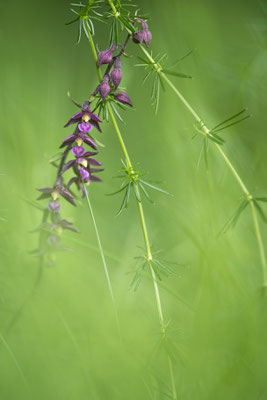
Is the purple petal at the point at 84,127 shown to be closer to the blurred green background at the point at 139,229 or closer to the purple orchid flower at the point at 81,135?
the purple orchid flower at the point at 81,135

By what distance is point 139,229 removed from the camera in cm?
76

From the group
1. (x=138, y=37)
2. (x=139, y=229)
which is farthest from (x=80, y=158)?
(x=139, y=229)

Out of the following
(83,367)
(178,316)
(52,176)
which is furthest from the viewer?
(52,176)

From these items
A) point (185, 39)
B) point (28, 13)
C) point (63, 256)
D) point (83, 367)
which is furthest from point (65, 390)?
point (28, 13)

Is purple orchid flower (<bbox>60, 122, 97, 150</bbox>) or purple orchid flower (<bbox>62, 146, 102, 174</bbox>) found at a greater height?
purple orchid flower (<bbox>60, 122, 97, 150</bbox>)

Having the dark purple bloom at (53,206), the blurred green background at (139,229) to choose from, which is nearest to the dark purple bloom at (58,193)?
the dark purple bloom at (53,206)

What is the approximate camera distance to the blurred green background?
47 cm

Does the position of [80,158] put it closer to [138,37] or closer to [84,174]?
[84,174]

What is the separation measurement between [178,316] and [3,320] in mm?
244

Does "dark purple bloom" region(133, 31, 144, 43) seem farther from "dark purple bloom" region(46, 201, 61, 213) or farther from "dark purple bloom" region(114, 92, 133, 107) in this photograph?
"dark purple bloom" region(46, 201, 61, 213)

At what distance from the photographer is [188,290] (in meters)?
0.66

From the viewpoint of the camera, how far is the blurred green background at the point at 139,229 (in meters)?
0.47

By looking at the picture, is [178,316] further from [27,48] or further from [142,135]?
[27,48]

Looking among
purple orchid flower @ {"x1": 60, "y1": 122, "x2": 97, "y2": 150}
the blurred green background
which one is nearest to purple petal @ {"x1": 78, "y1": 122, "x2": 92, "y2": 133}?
purple orchid flower @ {"x1": 60, "y1": 122, "x2": 97, "y2": 150}
